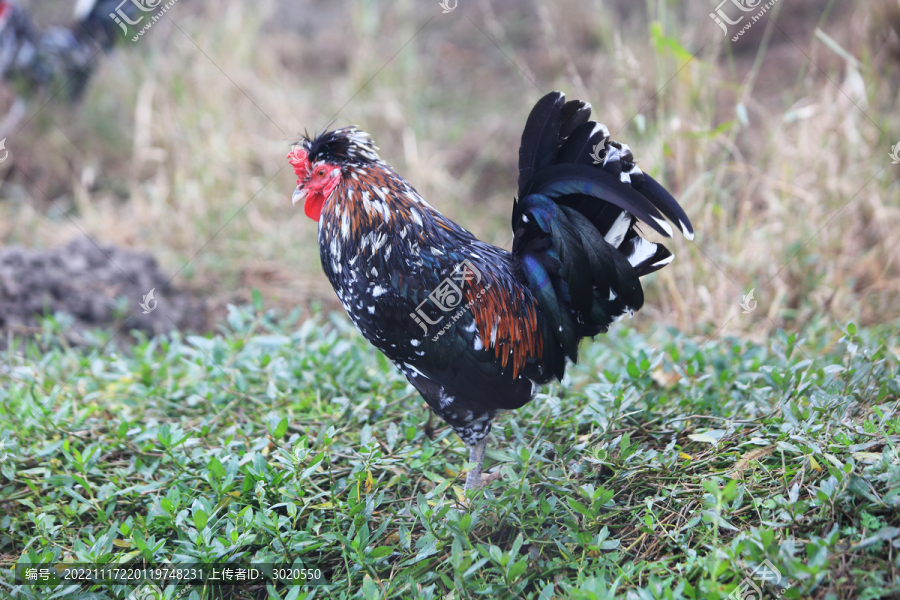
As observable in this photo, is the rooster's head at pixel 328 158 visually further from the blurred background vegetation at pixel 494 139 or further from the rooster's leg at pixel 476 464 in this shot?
the blurred background vegetation at pixel 494 139

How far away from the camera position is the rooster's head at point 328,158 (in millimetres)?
2689

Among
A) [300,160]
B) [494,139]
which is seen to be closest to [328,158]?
[300,160]

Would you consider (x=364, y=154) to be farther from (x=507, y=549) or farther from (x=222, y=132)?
(x=222, y=132)

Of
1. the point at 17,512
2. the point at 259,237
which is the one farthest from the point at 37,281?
the point at 17,512

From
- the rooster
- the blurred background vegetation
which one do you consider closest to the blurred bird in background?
the blurred background vegetation

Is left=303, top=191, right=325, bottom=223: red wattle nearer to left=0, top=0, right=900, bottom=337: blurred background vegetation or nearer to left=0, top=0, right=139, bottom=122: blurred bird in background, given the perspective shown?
left=0, top=0, right=900, bottom=337: blurred background vegetation

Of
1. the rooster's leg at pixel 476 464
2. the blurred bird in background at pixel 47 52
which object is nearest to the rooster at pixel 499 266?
the rooster's leg at pixel 476 464

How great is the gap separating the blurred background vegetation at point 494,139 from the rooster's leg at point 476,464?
7.75 ft

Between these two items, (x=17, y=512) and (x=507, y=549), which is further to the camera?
(x=17, y=512)

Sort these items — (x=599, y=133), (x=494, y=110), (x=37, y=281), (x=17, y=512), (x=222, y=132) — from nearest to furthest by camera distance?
(x=599, y=133), (x=17, y=512), (x=37, y=281), (x=222, y=132), (x=494, y=110)

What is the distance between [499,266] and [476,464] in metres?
0.91

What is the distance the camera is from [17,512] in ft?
8.63

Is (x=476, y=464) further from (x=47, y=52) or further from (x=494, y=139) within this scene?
(x=47, y=52)

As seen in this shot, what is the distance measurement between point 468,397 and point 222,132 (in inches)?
205
